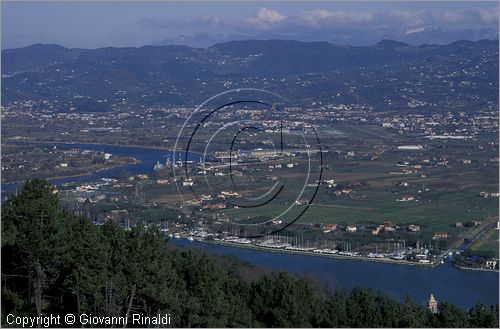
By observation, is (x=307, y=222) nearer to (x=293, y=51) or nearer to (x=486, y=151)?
(x=486, y=151)

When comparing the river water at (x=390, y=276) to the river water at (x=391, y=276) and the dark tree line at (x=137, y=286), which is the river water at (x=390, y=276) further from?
the dark tree line at (x=137, y=286)

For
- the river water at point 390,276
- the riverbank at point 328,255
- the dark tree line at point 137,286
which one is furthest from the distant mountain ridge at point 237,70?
the dark tree line at point 137,286

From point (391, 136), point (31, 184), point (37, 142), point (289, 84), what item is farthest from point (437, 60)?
point (31, 184)

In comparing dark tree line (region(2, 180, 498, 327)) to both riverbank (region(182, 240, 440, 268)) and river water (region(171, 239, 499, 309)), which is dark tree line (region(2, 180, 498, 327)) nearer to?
river water (region(171, 239, 499, 309))

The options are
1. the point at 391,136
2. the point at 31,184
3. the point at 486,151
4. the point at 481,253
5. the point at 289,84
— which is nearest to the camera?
the point at 31,184

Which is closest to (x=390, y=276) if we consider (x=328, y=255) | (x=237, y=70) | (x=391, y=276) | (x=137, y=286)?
(x=391, y=276)
